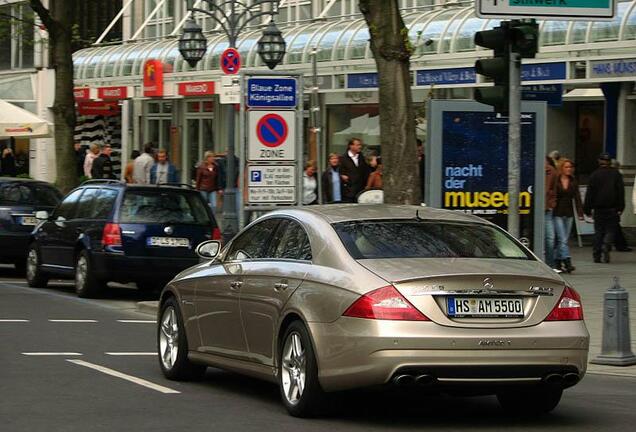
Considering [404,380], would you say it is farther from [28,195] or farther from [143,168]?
[143,168]

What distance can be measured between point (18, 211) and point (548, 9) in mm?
12903

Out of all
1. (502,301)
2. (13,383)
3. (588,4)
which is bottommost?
(13,383)

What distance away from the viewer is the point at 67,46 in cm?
3212

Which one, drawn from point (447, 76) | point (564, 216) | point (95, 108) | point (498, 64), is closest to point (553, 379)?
point (498, 64)

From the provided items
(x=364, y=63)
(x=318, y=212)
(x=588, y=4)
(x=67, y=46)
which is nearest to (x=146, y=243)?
(x=588, y=4)

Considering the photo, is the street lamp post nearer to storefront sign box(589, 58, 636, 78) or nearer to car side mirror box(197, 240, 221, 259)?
storefront sign box(589, 58, 636, 78)

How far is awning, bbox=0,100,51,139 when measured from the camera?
1308 inches

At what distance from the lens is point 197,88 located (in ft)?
139

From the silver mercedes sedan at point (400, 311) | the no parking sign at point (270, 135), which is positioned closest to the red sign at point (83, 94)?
the no parking sign at point (270, 135)

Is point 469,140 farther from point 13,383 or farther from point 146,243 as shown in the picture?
point 13,383

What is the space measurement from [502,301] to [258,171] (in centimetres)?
1181

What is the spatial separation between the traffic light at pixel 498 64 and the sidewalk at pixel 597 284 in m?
2.52

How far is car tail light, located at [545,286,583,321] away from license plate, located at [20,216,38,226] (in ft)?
53.2

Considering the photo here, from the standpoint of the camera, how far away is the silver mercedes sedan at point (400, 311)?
8.77 m
